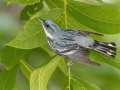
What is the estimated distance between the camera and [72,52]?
3.80ft

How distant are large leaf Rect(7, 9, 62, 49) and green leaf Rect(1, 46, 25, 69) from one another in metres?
0.13

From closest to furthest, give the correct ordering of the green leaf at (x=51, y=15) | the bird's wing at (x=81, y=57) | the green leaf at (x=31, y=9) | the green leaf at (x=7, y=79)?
the bird's wing at (x=81, y=57), the green leaf at (x=51, y=15), the green leaf at (x=7, y=79), the green leaf at (x=31, y=9)

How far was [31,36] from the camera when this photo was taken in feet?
3.89

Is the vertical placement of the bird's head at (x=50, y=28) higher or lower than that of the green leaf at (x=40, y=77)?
higher

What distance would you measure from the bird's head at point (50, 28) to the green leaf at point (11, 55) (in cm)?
14

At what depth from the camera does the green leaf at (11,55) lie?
4.26ft

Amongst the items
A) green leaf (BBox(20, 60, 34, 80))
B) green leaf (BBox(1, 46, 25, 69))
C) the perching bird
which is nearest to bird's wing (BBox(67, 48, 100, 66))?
the perching bird

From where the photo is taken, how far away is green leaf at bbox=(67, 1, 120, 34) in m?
1.19

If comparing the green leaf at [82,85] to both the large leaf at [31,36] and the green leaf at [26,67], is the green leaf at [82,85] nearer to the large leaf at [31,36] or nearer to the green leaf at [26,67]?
the large leaf at [31,36]

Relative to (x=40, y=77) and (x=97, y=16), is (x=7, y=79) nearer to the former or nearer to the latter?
(x=40, y=77)

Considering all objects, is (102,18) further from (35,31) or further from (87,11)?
(35,31)

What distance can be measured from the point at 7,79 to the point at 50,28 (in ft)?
1.08

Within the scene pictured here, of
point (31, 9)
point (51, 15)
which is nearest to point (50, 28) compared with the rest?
point (51, 15)

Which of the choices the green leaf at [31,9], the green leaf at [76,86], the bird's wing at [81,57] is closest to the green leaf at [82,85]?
the green leaf at [76,86]
